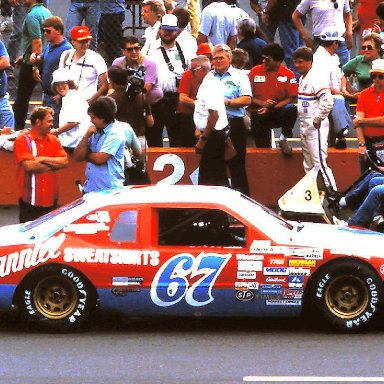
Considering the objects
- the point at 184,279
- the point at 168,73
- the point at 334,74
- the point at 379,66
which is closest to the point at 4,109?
the point at 168,73

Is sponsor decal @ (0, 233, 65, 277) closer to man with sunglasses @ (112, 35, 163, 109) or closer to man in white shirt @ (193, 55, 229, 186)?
man in white shirt @ (193, 55, 229, 186)

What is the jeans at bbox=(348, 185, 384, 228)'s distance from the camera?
46.6ft

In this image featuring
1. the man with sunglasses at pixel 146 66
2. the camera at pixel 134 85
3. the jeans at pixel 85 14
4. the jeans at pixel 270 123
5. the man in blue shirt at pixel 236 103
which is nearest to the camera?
the camera at pixel 134 85

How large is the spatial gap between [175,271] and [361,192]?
416 centimetres

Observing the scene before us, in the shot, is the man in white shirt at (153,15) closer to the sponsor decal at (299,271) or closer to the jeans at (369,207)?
the jeans at (369,207)

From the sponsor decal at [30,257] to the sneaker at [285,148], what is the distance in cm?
541

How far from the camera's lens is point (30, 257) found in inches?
450

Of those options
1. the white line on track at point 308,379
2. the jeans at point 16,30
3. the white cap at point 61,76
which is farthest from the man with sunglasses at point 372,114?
the jeans at point 16,30

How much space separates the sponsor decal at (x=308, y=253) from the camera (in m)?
11.4

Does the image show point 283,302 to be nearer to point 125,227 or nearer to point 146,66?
point 125,227

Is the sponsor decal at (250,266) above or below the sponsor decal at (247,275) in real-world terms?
above

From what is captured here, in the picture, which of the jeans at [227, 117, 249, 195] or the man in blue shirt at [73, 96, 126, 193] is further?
the jeans at [227, 117, 249, 195]

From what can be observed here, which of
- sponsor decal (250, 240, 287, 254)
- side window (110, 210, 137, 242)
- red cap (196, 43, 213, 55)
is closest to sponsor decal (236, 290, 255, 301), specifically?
sponsor decal (250, 240, 287, 254)

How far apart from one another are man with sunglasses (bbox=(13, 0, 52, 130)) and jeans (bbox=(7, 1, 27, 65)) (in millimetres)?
1287
